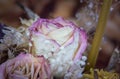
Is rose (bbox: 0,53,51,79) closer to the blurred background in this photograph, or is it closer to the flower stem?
the flower stem

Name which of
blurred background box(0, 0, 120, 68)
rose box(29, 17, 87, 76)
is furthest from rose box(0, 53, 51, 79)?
blurred background box(0, 0, 120, 68)

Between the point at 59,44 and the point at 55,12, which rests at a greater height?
the point at 55,12

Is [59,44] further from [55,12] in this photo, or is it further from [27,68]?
[55,12]

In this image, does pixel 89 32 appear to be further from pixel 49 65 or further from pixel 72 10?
pixel 72 10

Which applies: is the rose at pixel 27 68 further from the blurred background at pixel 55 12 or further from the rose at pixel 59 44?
the blurred background at pixel 55 12

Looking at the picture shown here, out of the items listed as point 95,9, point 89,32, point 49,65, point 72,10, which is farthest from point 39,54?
point 72,10

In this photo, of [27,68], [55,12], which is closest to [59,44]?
[27,68]

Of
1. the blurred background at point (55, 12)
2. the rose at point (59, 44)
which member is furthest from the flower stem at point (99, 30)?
the blurred background at point (55, 12)
